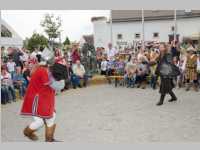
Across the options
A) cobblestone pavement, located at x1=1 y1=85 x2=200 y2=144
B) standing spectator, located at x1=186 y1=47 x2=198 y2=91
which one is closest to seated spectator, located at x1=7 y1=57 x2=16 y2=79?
cobblestone pavement, located at x1=1 y1=85 x2=200 y2=144

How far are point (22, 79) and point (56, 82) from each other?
738 centimetres

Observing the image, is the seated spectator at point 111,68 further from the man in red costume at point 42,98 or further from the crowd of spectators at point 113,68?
the man in red costume at point 42,98

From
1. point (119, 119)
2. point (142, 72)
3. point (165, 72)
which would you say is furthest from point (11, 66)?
point (119, 119)

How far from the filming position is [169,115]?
10469 millimetres

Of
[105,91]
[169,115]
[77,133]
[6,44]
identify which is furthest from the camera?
[6,44]

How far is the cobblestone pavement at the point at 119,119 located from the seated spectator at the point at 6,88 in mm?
343

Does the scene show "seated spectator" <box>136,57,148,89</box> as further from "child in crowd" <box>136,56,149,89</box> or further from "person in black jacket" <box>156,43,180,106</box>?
"person in black jacket" <box>156,43,180,106</box>

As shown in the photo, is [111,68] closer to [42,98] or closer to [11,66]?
[11,66]

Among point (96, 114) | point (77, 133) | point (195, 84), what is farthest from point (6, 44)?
→ point (77, 133)

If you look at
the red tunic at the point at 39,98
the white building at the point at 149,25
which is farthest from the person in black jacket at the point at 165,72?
the white building at the point at 149,25

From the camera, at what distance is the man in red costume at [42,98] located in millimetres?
7504

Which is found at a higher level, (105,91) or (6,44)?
(6,44)

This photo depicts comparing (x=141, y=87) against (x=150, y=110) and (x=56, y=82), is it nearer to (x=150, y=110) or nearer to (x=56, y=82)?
(x=150, y=110)

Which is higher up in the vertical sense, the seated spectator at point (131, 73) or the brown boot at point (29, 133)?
the seated spectator at point (131, 73)
